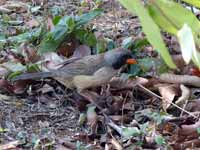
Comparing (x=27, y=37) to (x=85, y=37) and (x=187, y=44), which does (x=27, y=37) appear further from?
(x=187, y=44)

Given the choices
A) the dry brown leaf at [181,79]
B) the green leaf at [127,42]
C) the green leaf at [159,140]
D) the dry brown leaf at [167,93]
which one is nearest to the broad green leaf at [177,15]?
the green leaf at [159,140]

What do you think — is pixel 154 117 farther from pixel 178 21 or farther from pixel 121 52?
pixel 178 21

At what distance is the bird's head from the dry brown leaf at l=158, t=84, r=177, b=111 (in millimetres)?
339

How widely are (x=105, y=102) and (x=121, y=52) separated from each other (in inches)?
19.3

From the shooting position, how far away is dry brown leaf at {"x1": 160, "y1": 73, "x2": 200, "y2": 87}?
3764 mm

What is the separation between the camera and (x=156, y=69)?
3.94m

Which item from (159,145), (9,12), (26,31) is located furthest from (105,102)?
(9,12)

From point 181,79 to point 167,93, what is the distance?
204mm

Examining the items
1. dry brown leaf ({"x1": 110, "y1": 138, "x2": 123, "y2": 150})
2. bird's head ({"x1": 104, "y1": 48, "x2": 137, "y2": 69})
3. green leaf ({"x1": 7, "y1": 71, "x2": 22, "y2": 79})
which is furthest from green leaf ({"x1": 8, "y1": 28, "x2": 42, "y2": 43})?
dry brown leaf ({"x1": 110, "y1": 138, "x2": 123, "y2": 150})

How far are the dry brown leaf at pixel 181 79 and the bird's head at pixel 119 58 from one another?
27 cm

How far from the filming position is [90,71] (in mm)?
3941

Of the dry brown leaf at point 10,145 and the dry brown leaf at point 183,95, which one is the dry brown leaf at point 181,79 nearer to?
the dry brown leaf at point 183,95

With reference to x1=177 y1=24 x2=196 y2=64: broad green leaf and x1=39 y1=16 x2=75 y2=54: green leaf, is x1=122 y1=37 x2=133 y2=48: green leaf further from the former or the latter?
x1=177 y1=24 x2=196 y2=64: broad green leaf

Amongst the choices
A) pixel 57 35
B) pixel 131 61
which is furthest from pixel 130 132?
pixel 57 35
